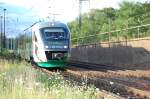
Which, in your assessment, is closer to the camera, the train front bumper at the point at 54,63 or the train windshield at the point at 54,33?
the train front bumper at the point at 54,63

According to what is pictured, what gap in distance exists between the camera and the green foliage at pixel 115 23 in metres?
47.3

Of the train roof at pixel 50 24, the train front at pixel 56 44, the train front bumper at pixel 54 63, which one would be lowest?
the train front bumper at pixel 54 63

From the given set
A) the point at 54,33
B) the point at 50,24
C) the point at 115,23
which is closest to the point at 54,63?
the point at 54,33

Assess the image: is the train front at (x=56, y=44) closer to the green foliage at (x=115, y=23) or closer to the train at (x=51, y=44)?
the train at (x=51, y=44)

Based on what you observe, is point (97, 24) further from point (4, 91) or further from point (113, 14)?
point (4, 91)

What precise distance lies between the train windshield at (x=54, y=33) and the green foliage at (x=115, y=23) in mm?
12113

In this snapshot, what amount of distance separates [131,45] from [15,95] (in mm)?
31301

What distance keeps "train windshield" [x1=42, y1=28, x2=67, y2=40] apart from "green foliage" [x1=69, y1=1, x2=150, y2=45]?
12113 millimetres

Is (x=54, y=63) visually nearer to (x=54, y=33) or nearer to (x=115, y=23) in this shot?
(x=54, y=33)

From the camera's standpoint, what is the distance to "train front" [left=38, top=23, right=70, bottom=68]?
31031mm

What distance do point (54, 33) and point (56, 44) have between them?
985 mm

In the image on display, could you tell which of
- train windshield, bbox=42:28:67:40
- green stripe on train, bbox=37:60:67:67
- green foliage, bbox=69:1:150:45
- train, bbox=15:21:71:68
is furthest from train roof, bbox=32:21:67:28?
green foliage, bbox=69:1:150:45

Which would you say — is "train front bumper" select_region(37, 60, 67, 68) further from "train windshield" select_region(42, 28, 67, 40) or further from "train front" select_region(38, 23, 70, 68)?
"train windshield" select_region(42, 28, 67, 40)

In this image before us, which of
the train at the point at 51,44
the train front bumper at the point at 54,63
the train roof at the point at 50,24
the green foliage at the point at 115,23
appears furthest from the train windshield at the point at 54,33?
the green foliage at the point at 115,23
